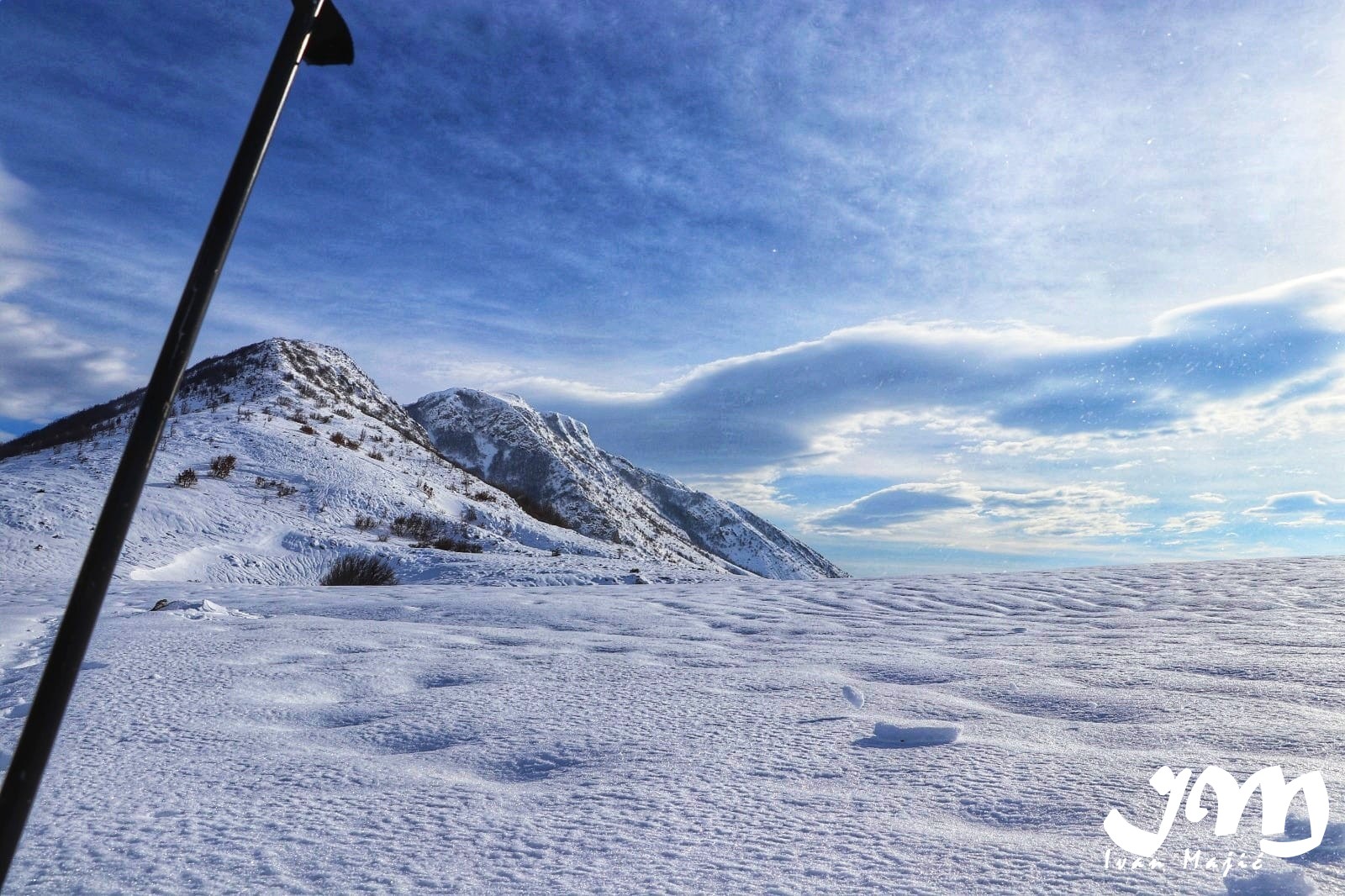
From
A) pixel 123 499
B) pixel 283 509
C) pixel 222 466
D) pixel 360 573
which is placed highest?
pixel 222 466

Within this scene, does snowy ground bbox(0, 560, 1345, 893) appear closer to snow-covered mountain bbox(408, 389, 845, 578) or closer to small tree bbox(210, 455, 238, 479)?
small tree bbox(210, 455, 238, 479)

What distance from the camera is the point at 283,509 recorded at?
33.3 feet

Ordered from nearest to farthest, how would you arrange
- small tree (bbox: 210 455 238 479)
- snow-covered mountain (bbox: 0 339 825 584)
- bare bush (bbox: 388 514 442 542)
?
snow-covered mountain (bbox: 0 339 825 584), small tree (bbox: 210 455 238 479), bare bush (bbox: 388 514 442 542)

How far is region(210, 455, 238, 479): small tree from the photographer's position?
1074 cm

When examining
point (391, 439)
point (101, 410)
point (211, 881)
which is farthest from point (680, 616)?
point (101, 410)

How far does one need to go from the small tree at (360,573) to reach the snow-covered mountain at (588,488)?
27.5ft

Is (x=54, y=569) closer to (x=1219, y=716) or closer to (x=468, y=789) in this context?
(x=468, y=789)

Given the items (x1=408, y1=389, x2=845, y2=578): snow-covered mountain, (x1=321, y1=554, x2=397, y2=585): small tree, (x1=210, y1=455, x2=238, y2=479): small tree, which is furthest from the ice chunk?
(x1=408, y1=389, x2=845, y2=578): snow-covered mountain

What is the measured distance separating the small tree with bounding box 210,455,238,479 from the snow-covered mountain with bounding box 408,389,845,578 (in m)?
6.68

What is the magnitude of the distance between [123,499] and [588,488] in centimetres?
4737

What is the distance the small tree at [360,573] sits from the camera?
25.8ft

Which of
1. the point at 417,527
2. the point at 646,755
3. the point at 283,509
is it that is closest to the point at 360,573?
the point at 283,509

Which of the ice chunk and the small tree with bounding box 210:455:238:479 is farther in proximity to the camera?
the small tree with bounding box 210:455:238:479

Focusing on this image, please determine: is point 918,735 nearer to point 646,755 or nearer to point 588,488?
point 646,755
